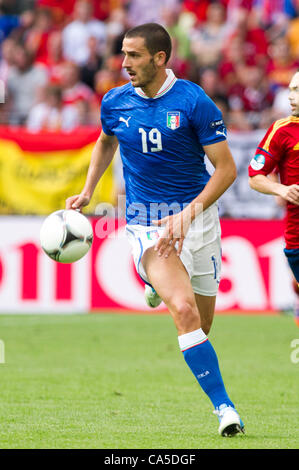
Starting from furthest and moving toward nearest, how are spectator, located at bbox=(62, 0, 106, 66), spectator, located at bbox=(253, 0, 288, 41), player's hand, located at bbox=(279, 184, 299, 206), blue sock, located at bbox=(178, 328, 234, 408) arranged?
spectator, located at bbox=(253, 0, 288, 41)
spectator, located at bbox=(62, 0, 106, 66)
player's hand, located at bbox=(279, 184, 299, 206)
blue sock, located at bbox=(178, 328, 234, 408)

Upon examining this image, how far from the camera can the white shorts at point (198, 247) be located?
19.7 ft

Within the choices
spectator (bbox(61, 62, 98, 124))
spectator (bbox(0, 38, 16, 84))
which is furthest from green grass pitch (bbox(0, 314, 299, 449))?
spectator (bbox(0, 38, 16, 84))

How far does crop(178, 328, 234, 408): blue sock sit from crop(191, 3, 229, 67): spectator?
10.8 metres

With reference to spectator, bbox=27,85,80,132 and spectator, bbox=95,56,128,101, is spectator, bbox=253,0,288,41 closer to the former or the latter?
spectator, bbox=95,56,128,101

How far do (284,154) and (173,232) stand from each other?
1232 millimetres

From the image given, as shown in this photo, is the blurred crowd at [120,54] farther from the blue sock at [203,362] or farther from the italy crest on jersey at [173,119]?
the blue sock at [203,362]

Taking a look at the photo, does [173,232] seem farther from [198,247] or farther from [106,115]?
[106,115]

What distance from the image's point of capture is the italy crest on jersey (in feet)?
19.3

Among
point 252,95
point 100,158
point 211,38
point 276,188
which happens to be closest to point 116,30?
point 211,38

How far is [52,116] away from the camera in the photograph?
14164 mm

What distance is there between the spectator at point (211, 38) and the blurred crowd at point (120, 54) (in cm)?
2

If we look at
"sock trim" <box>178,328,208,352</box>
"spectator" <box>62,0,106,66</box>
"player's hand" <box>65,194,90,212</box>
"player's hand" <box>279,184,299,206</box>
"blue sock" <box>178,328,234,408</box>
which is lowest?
"blue sock" <box>178,328,234,408</box>

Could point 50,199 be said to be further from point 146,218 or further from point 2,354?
point 146,218
